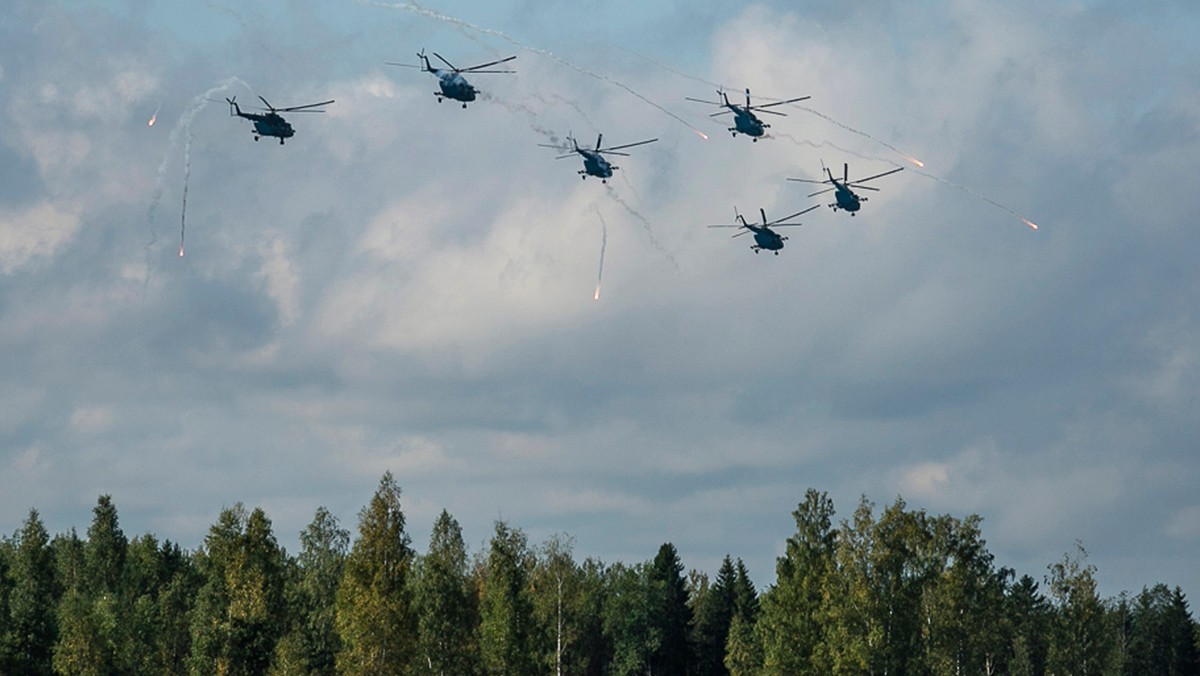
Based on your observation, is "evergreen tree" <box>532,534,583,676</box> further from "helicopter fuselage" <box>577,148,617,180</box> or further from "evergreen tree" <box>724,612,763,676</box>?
"helicopter fuselage" <box>577,148,617,180</box>

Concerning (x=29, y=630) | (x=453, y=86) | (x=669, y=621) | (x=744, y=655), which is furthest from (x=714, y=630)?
(x=453, y=86)

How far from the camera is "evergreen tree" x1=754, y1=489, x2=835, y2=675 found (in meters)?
112

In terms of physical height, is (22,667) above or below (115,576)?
below

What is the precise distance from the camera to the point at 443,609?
112312 millimetres

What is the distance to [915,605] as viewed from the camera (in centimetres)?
11419

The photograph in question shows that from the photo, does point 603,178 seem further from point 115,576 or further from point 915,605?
point 115,576

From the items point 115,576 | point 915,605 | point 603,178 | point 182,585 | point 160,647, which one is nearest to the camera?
point 603,178

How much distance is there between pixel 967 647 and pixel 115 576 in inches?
3219

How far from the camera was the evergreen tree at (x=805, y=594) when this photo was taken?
112500mm

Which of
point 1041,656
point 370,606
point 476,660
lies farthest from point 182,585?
point 1041,656

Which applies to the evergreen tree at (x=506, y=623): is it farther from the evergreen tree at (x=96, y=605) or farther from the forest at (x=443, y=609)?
the evergreen tree at (x=96, y=605)

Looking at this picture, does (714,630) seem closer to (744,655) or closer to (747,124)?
(744,655)

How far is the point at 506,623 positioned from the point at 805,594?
20068 mm

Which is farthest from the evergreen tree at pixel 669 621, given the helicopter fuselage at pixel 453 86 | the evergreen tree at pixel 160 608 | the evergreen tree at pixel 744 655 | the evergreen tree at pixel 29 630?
the helicopter fuselage at pixel 453 86
